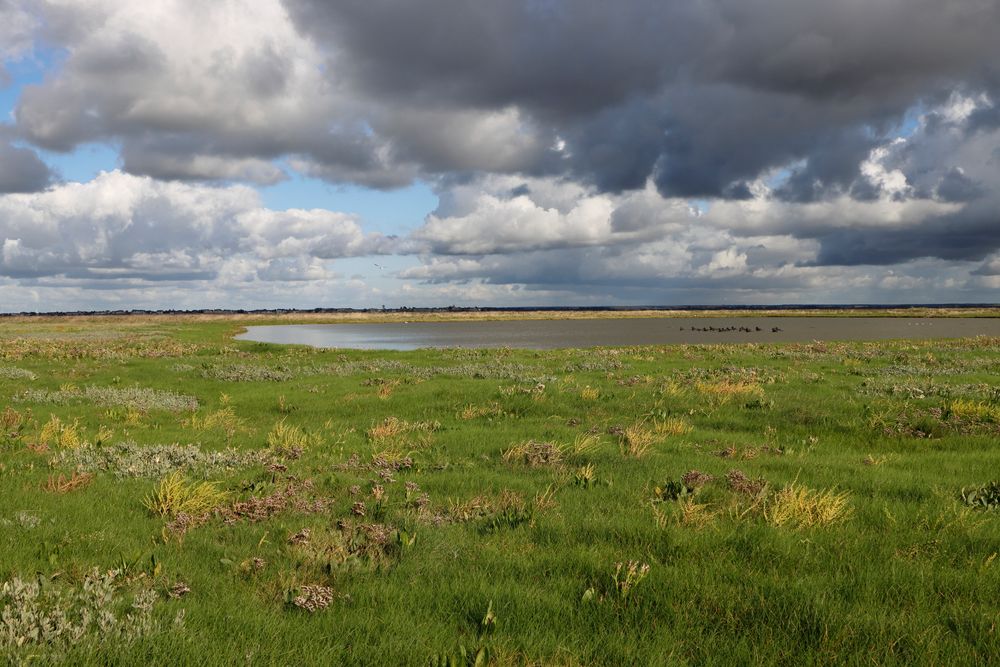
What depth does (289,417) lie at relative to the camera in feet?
64.3

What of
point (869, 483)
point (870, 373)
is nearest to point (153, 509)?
point (869, 483)

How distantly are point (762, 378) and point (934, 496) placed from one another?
1700 cm

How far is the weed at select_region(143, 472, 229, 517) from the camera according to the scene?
27.4 feet

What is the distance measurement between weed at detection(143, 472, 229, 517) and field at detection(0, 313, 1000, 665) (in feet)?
0.14

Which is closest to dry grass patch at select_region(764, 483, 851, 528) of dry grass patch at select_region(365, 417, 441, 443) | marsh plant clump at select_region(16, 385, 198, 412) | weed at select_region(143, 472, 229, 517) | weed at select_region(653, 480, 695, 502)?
weed at select_region(653, 480, 695, 502)

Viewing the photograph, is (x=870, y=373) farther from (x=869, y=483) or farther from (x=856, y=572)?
(x=856, y=572)

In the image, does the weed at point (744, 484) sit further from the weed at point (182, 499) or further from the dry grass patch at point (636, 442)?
the weed at point (182, 499)

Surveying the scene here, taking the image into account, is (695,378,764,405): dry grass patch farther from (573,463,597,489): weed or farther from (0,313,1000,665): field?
(573,463,597,489): weed

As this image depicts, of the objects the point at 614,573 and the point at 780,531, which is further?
the point at 780,531

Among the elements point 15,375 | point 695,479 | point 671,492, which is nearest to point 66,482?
point 671,492

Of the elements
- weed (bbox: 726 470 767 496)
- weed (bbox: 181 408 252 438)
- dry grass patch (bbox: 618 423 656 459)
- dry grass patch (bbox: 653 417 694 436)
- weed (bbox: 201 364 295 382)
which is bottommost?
weed (bbox: 181 408 252 438)

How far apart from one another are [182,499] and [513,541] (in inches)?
205

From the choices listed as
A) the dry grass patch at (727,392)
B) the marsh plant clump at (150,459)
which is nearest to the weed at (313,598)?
the marsh plant clump at (150,459)

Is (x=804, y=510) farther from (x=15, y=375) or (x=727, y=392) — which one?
(x=15, y=375)
